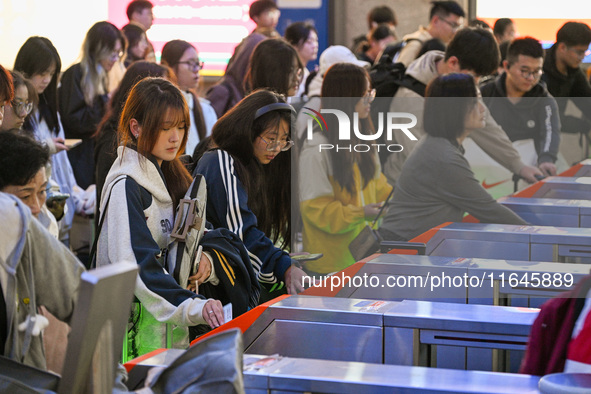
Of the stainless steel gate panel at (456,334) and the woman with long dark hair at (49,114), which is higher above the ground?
the woman with long dark hair at (49,114)

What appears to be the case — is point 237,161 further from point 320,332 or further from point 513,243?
point 513,243

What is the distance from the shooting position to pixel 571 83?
5.01 m

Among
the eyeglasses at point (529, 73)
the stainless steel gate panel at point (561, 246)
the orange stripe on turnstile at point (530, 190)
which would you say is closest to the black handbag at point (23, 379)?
the stainless steel gate panel at point (561, 246)

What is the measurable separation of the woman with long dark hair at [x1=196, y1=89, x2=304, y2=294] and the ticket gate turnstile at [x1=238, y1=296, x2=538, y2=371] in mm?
703

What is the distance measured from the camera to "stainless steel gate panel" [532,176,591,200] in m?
4.15

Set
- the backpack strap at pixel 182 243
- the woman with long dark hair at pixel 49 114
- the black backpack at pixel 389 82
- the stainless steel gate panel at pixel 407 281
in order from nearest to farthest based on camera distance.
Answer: the backpack strap at pixel 182 243 → the stainless steel gate panel at pixel 407 281 → the woman with long dark hair at pixel 49 114 → the black backpack at pixel 389 82

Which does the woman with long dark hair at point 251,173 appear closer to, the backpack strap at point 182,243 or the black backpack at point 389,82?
the backpack strap at point 182,243

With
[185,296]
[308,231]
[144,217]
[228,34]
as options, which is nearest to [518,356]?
[185,296]

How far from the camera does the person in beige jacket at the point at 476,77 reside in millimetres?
3852

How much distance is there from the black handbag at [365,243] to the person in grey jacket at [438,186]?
26 centimetres

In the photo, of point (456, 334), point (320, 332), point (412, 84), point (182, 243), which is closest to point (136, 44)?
point (412, 84)

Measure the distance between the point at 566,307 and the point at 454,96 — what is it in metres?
2.26

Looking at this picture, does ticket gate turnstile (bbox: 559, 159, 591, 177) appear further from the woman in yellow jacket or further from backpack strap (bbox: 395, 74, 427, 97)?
the woman in yellow jacket

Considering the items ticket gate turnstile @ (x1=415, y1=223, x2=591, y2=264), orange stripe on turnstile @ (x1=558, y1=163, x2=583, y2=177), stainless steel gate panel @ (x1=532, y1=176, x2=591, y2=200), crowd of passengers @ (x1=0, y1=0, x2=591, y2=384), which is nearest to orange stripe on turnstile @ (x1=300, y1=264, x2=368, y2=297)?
crowd of passengers @ (x1=0, y1=0, x2=591, y2=384)
